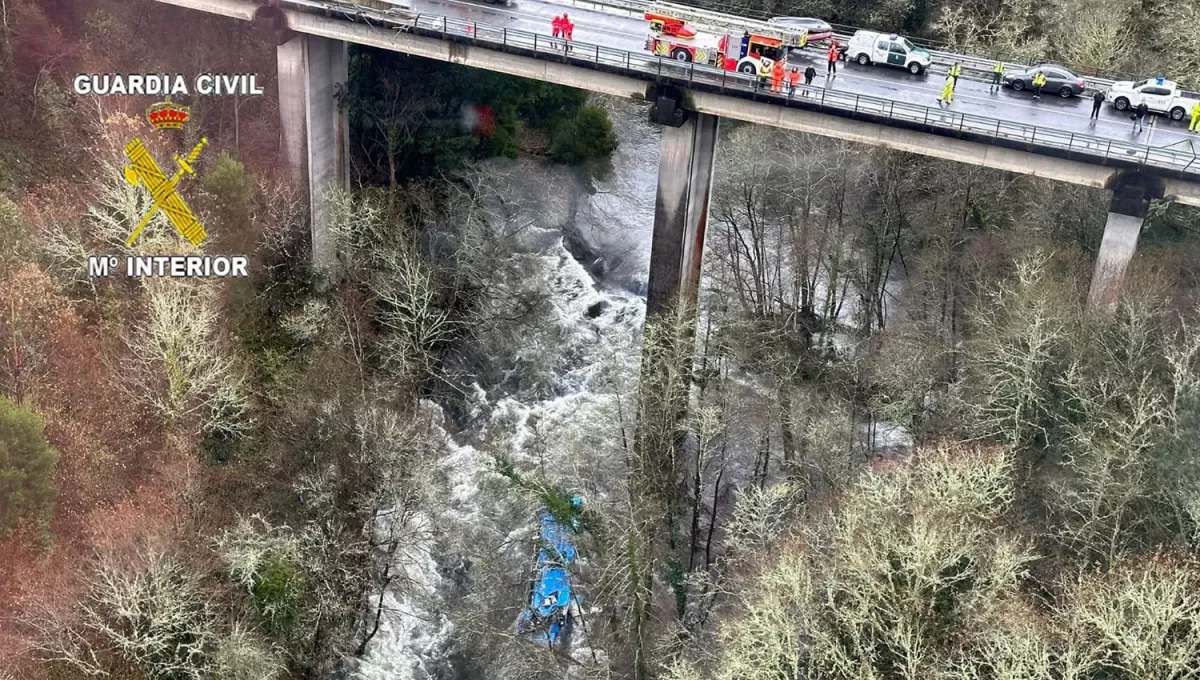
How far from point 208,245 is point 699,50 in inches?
906

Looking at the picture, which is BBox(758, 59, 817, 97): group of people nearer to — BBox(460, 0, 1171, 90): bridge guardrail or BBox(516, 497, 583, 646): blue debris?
BBox(460, 0, 1171, 90): bridge guardrail

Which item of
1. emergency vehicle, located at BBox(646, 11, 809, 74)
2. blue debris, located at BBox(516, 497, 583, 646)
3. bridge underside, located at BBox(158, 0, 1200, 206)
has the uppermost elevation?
emergency vehicle, located at BBox(646, 11, 809, 74)

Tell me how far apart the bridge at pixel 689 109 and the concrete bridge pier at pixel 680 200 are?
0.06 metres

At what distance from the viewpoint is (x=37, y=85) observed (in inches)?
2105

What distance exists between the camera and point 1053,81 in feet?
151

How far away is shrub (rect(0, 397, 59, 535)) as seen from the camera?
120ft

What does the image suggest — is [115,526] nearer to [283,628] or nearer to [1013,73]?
[283,628]

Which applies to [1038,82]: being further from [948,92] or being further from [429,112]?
[429,112]

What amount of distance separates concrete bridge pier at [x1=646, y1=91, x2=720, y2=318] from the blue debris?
11285 mm

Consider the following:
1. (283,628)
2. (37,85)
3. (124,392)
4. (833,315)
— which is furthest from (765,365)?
(37,85)

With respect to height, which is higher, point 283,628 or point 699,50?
point 699,50

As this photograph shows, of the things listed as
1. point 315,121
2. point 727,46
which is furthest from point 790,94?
point 315,121

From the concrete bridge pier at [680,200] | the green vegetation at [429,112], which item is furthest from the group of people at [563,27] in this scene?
the green vegetation at [429,112]

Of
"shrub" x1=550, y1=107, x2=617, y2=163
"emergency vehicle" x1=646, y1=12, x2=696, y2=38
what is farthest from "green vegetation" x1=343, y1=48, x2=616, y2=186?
"emergency vehicle" x1=646, y1=12, x2=696, y2=38
